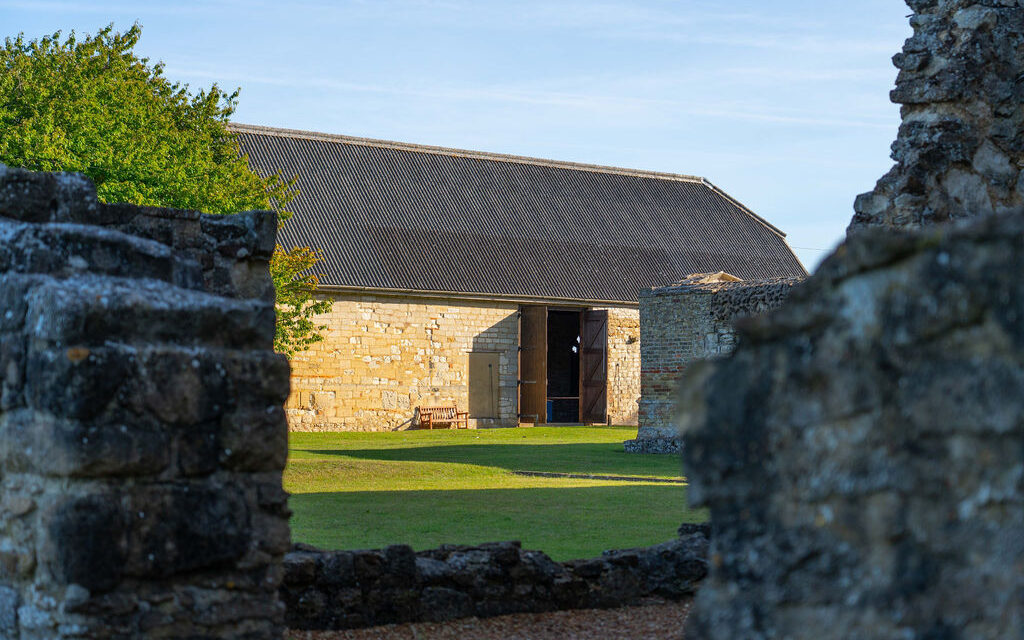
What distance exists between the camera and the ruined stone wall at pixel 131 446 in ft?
13.5

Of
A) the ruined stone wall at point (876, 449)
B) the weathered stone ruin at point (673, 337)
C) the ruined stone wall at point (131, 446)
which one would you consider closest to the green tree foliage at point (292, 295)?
the weathered stone ruin at point (673, 337)

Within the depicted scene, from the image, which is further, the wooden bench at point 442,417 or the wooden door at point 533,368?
the wooden door at point 533,368

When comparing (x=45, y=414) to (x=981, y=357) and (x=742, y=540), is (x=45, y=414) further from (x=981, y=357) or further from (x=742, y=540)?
(x=981, y=357)

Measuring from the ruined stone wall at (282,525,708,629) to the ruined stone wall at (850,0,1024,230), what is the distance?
2.65m

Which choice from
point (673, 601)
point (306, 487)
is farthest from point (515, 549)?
point (306, 487)

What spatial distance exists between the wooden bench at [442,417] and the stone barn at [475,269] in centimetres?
22

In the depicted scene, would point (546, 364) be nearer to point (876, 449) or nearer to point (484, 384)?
point (484, 384)

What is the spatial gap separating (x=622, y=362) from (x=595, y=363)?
33.5 inches

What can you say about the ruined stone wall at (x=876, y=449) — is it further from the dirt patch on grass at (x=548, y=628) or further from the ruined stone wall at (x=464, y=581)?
the ruined stone wall at (x=464, y=581)

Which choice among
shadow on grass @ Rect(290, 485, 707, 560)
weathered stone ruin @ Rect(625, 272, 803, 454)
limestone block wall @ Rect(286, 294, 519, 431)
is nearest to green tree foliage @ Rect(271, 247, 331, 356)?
limestone block wall @ Rect(286, 294, 519, 431)

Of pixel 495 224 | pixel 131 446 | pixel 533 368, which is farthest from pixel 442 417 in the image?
pixel 131 446

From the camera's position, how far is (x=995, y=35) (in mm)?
7078

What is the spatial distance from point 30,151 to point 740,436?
55.4ft

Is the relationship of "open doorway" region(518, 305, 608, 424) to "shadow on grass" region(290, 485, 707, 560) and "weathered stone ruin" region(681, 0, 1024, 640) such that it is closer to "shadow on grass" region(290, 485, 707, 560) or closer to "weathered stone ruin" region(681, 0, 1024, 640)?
"shadow on grass" region(290, 485, 707, 560)
